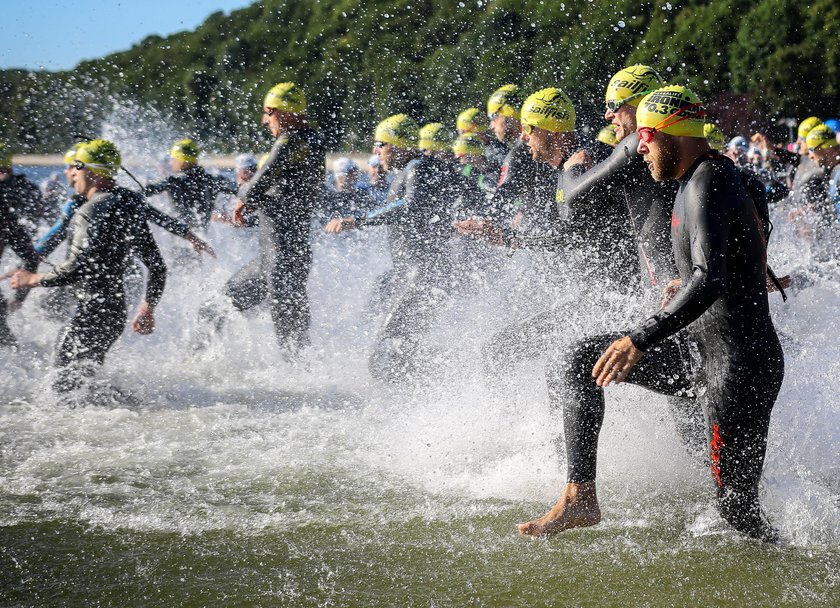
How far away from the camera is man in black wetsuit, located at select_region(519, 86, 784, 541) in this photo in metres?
3.34

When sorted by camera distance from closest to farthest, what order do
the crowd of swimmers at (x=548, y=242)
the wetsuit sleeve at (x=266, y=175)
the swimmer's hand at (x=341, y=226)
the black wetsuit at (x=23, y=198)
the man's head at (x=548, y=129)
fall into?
the crowd of swimmers at (x=548, y=242), the man's head at (x=548, y=129), the swimmer's hand at (x=341, y=226), the wetsuit sleeve at (x=266, y=175), the black wetsuit at (x=23, y=198)

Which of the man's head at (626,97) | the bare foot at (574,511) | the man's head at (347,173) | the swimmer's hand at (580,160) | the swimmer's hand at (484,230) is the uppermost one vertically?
the man's head at (347,173)

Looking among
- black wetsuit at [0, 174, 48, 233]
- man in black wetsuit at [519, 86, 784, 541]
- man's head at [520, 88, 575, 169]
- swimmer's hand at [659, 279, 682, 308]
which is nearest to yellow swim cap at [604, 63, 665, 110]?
man's head at [520, 88, 575, 169]

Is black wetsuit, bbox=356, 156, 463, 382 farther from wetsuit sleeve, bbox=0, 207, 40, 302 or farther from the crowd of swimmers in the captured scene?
wetsuit sleeve, bbox=0, 207, 40, 302

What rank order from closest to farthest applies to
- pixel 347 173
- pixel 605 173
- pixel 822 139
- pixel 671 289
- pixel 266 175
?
pixel 671 289
pixel 605 173
pixel 266 175
pixel 822 139
pixel 347 173

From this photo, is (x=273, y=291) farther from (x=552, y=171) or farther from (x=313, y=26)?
(x=313, y=26)

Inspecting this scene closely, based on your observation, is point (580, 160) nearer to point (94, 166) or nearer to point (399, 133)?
point (399, 133)

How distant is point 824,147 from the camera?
30.5 feet

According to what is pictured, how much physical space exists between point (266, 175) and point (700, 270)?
4559 mm

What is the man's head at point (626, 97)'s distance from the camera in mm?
4598

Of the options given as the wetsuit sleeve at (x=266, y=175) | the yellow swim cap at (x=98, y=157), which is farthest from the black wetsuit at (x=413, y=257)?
the yellow swim cap at (x=98, y=157)

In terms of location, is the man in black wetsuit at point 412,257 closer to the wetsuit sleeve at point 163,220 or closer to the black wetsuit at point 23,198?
the wetsuit sleeve at point 163,220

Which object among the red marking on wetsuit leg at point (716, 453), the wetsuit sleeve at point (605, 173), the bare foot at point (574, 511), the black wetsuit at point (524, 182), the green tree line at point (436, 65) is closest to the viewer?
the red marking on wetsuit leg at point (716, 453)

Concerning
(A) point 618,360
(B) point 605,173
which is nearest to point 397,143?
(B) point 605,173
